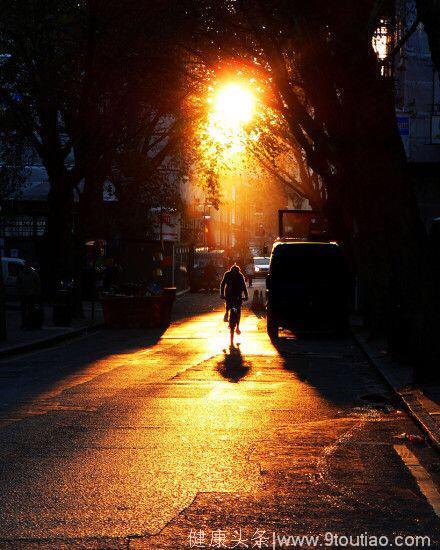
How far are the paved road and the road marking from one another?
0.05ft

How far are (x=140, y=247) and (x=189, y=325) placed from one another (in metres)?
18.2

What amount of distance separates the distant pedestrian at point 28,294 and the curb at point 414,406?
1267cm

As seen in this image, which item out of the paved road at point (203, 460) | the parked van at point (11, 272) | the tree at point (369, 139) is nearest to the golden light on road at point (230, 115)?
the tree at point (369, 139)

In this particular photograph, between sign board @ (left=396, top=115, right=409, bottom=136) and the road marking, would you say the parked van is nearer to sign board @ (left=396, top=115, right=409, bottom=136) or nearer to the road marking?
sign board @ (left=396, top=115, right=409, bottom=136)

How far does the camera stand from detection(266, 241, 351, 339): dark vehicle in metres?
30.0

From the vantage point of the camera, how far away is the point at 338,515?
7.62 meters

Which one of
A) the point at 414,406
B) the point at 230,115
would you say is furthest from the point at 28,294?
the point at 414,406

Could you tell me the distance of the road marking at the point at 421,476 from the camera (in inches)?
324

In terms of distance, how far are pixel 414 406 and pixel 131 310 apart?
21.7m

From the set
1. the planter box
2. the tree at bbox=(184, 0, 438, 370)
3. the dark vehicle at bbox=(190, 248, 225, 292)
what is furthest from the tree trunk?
the dark vehicle at bbox=(190, 248, 225, 292)

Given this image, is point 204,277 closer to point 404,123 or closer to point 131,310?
point 404,123

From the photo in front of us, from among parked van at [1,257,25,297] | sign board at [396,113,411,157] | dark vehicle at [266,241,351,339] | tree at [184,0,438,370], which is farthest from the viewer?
parked van at [1,257,25,297]

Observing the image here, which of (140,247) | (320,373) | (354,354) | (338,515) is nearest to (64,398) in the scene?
(320,373)

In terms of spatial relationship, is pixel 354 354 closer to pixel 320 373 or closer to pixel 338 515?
pixel 320 373
